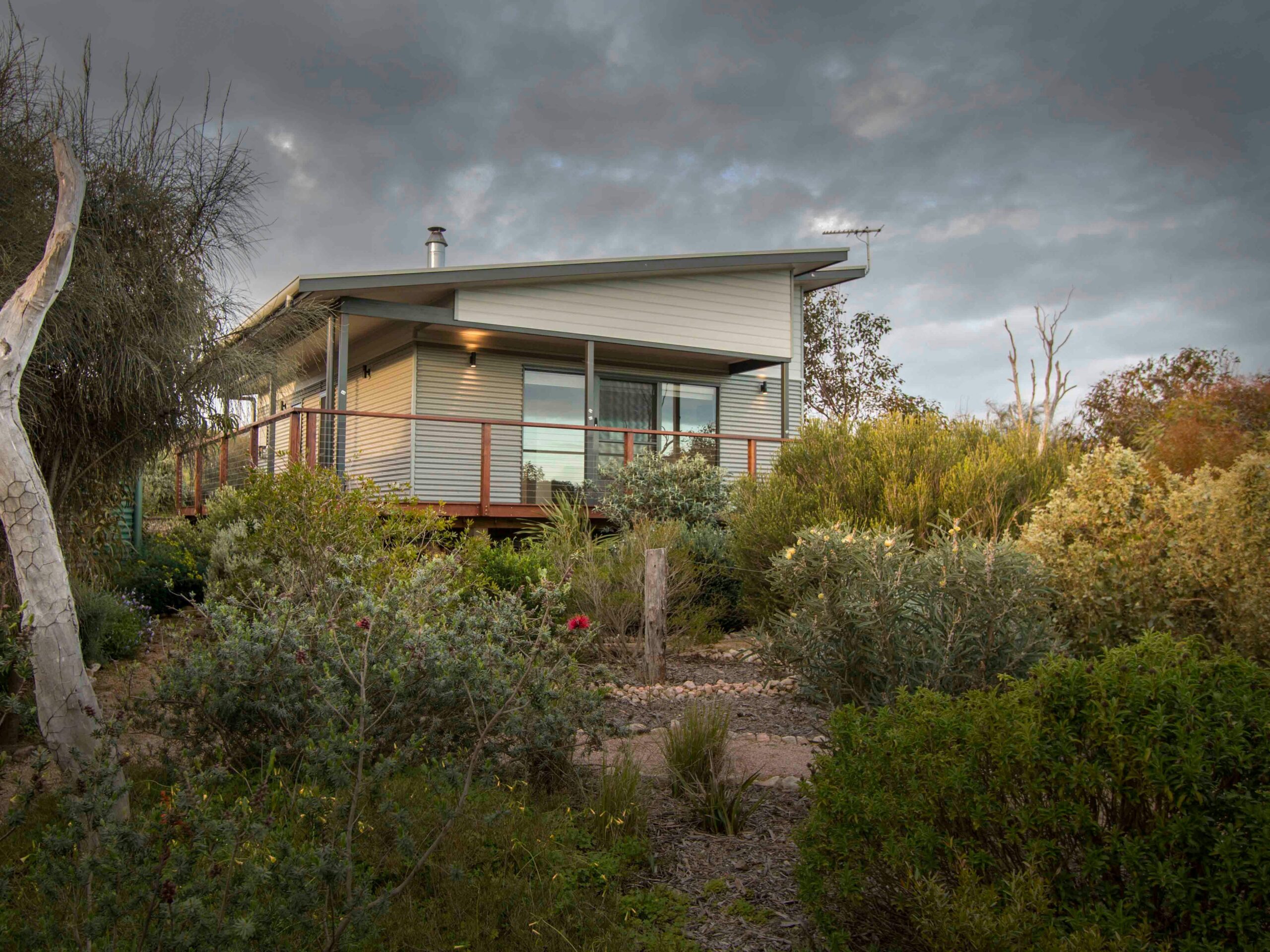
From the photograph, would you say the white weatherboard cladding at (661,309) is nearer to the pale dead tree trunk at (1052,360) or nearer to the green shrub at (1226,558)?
the green shrub at (1226,558)

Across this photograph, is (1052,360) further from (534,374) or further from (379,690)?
(379,690)

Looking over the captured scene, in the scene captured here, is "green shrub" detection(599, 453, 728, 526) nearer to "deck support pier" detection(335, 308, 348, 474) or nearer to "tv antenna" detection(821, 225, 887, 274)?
"deck support pier" detection(335, 308, 348, 474)

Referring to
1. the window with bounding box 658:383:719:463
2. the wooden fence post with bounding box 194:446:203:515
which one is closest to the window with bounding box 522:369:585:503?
the window with bounding box 658:383:719:463

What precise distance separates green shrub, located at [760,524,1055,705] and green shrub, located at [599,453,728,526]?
22.6 feet

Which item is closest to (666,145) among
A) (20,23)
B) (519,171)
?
(519,171)

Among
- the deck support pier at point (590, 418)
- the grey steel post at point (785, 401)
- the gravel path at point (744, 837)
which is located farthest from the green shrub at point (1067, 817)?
the grey steel post at point (785, 401)

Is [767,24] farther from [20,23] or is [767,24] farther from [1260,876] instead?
[1260,876]

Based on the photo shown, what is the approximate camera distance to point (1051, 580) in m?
5.42

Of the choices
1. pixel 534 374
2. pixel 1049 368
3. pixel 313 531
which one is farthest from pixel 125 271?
pixel 1049 368

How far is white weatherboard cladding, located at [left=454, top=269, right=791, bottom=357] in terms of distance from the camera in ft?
43.1

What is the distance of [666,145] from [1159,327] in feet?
51.8

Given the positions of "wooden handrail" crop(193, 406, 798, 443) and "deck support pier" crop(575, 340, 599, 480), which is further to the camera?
"deck support pier" crop(575, 340, 599, 480)

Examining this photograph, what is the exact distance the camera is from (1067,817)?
226 cm

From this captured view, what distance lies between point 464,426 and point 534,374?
1.94 m
